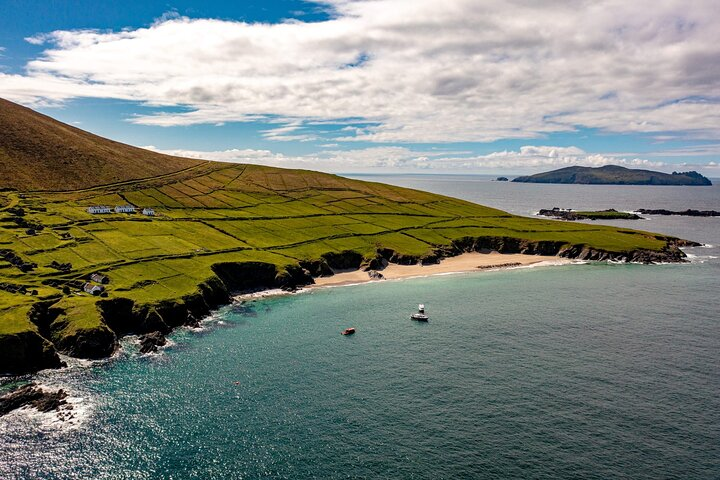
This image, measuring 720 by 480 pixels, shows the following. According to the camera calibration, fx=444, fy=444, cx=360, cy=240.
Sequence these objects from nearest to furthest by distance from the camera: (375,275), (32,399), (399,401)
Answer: (399,401), (32,399), (375,275)

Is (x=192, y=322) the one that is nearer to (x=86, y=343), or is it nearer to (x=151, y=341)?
(x=151, y=341)

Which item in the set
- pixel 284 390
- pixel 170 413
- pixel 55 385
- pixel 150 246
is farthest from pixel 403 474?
pixel 150 246

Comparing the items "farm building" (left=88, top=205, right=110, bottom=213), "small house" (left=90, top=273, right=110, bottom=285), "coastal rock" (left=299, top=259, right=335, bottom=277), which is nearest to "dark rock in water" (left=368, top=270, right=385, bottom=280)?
"coastal rock" (left=299, top=259, right=335, bottom=277)

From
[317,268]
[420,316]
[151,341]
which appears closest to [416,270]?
[317,268]

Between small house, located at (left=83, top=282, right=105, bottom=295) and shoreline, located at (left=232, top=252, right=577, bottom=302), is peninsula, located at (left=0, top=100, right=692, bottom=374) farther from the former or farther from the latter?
shoreline, located at (left=232, top=252, right=577, bottom=302)

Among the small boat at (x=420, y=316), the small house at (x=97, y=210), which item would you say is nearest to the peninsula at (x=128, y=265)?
the small house at (x=97, y=210)

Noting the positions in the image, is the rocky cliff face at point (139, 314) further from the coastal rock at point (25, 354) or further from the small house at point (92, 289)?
the small house at point (92, 289)

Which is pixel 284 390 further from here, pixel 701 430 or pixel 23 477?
pixel 701 430
